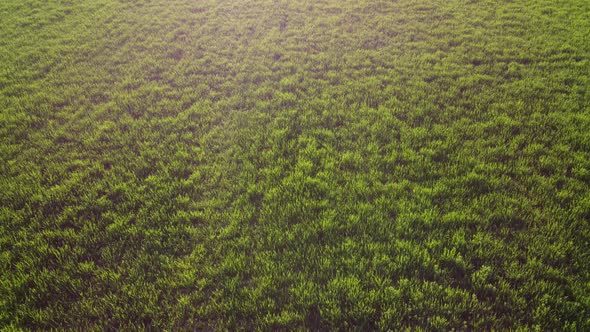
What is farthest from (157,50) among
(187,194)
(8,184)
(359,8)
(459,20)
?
(459,20)

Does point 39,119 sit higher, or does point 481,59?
point 481,59

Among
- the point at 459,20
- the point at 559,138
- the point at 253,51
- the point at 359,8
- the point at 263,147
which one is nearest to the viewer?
the point at 559,138

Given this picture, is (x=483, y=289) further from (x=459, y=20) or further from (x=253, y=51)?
(x=459, y=20)

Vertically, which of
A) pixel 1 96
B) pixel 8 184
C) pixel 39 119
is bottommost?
pixel 8 184

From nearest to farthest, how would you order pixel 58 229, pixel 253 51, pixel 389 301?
pixel 389 301 < pixel 58 229 < pixel 253 51

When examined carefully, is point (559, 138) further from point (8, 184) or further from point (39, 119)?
point (39, 119)

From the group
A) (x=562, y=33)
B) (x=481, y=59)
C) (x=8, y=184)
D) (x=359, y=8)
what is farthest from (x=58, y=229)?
(x=562, y=33)

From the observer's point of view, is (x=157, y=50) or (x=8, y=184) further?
→ (x=157, y=50)
